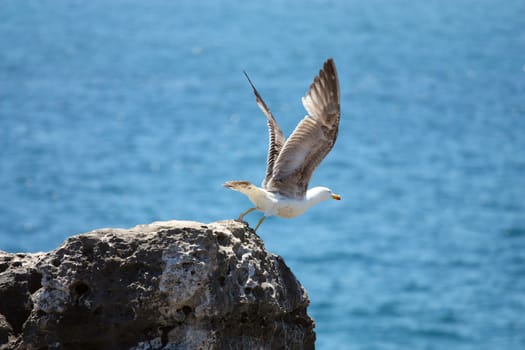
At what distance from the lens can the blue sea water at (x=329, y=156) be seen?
2503 centimetres

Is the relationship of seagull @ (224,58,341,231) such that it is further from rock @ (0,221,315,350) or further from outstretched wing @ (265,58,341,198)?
rock @ (0,221,315,350)

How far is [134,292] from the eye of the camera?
20.8ft

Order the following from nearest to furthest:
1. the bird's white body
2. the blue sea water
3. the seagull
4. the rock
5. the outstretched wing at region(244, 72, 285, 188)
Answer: the rock, the bird's white body, the seagull, the outstretched wing at region(244, 72, 285, 188), the blue sea water

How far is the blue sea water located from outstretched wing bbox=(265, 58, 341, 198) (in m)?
14.3

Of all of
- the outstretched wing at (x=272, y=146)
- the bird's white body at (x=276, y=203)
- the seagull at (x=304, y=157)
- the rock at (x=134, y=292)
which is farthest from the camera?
the outstretched wing at (x=272, y=146)

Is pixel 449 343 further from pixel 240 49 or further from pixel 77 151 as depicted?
pixel 240 49

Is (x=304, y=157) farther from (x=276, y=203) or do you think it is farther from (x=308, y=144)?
(x=276, y=203)

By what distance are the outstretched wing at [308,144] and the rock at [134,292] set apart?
1.68m

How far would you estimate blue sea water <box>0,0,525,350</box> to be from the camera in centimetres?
2503

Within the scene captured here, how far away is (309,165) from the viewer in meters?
8.38

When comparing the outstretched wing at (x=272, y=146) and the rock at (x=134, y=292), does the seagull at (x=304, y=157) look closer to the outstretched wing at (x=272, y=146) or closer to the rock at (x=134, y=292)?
the outstretched wing at (x=272, y=146)

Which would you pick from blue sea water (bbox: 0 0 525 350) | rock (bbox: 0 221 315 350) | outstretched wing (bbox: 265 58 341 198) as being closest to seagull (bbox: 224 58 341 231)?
outstretched wing (bbox: 265 58 341 198)

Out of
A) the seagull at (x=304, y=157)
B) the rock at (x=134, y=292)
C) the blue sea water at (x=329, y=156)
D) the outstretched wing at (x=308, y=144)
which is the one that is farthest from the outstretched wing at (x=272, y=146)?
the blue sea water at (x=329, y=156)

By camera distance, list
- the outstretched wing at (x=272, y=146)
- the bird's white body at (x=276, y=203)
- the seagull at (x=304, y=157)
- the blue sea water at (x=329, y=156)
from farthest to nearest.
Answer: the blue sea water at (x=329, y=156) < the outstretched wing at (x=272, y=146) < the seagull at (x=304, y=157) < the bird's white body at (x=276, y=203)
